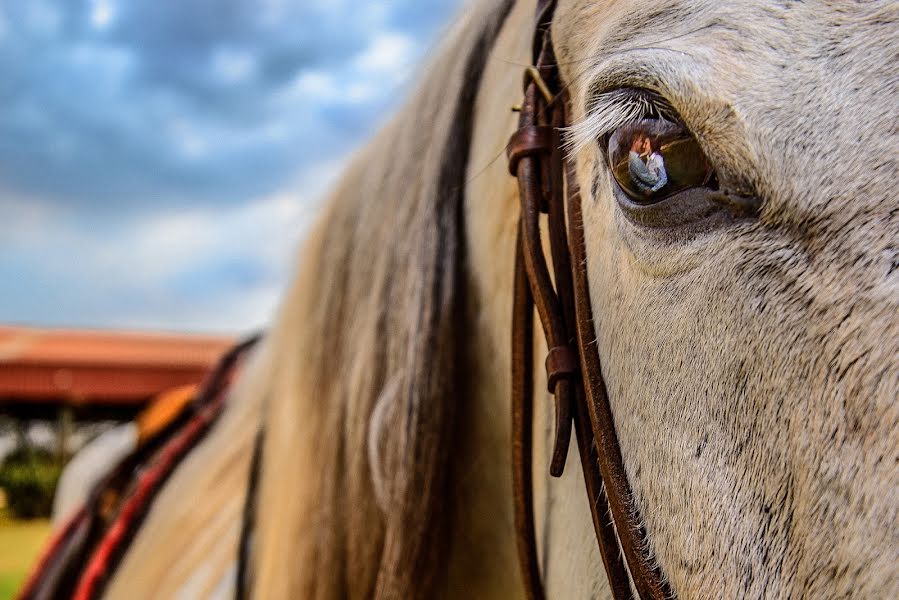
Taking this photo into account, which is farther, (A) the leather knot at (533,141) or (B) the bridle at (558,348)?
(A) the leather knot at (533,141)

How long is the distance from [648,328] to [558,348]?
159 mm

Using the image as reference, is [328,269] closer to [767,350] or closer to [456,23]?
[456,23]

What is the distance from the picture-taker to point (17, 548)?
10.3 metres

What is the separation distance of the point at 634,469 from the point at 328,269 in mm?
823


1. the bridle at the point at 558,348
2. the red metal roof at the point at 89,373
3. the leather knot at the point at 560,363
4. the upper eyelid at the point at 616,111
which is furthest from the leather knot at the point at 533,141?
the red metal roof at the point at 89,373

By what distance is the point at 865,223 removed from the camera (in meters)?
0.60

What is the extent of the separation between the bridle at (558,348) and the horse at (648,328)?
0.06ft

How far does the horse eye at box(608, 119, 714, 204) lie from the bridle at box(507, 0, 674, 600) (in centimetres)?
14

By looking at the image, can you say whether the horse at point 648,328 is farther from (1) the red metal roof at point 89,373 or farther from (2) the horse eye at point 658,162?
(1) the red metal roof at point 89,373

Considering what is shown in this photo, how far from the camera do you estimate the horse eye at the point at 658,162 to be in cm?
73

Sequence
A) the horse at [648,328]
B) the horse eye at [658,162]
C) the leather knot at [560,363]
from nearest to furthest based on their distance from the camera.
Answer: the horse at [648,328], the horse eye at [658,162], the leather knot at [560,363]

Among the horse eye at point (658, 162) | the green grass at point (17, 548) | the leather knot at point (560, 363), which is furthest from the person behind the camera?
the green grass at point (17, 548)

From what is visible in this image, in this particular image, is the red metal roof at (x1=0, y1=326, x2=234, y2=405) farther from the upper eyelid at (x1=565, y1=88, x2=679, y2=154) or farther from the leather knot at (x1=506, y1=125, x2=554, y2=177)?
the upper eyelid at (x1=565, y1=88, x2=679, y2=154)

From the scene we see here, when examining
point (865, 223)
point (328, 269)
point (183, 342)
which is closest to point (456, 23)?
point (328, 269)
